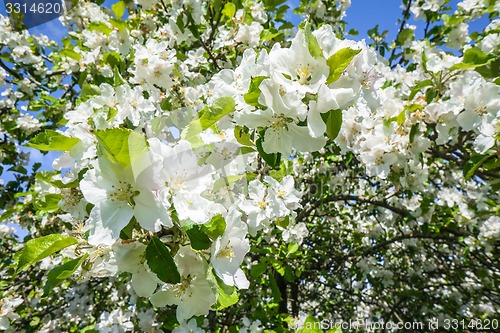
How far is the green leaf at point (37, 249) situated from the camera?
104cm

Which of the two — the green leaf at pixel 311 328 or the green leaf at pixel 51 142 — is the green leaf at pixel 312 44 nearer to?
the green leaf at pixel 51 142

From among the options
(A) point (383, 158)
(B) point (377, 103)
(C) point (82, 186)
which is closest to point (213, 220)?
(C) point (82, 186)

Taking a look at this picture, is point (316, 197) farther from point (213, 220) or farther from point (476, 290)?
point (213, 220)

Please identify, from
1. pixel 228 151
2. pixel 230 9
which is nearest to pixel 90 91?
pixel 228 151

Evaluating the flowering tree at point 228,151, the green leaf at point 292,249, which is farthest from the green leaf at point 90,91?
the green leaf at point 292,249

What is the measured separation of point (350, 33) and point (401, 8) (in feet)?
2.21

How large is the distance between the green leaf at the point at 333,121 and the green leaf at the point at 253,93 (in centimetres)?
25

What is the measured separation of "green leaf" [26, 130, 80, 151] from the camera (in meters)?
1.23

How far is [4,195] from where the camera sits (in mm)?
4273

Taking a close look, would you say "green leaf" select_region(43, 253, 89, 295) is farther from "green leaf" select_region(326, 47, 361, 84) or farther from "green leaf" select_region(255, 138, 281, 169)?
"green leaf" select_region(326, 47, 361, 84)

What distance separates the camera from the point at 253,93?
111 cm

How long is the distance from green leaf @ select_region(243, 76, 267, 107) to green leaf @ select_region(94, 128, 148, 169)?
38cm

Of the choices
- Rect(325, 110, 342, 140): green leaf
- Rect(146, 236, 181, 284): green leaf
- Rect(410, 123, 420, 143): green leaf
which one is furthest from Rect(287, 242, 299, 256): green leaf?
Rect(146, 236, 181, 284): green leaf

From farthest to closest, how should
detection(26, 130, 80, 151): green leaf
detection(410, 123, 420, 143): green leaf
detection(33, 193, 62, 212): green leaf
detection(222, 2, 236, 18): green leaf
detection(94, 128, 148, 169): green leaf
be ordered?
1. detection(222, 2, 236, 18): green leaf
2. detection(410, 123, 420, 143): green leaf
3. detection(33, 193, 62, 212): green leaf
4. detection(26, 130, 80, 151): green leaf
5. detection(94, 128, 148, 169): green leaf
